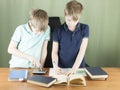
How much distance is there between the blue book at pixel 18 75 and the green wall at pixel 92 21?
1.28 meters

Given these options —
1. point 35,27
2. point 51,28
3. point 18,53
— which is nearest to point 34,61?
point 18,53

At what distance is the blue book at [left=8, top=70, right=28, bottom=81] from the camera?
1874mm

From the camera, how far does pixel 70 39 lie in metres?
2.24

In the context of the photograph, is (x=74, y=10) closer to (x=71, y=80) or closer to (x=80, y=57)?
(x=80, y=57)

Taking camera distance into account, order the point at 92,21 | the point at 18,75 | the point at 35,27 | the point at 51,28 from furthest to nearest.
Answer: the point at 92,21 < the point at 51,28 < the point at 35,27 < the point at 18,75

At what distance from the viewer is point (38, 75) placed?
6.41ft

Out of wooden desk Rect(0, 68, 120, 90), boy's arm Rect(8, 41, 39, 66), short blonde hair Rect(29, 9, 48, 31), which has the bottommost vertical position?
wooden desk Rect(0, 68, 120, 90)

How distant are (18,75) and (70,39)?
0.61 metres

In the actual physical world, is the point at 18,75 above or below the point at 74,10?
below

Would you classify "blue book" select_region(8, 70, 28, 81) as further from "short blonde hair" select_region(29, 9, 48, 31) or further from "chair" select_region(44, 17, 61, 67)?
"chair" select_region(44, 17, 61, 67)

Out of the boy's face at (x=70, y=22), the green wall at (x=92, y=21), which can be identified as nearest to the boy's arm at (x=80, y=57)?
the boy's face at (x=70, y=22)

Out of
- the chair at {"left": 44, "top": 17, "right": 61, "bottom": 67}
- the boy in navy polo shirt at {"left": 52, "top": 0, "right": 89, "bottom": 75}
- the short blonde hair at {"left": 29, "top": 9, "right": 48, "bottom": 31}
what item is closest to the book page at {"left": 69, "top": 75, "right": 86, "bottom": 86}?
the boy in navy polo shirt at {"left": 52, "top": 0, "right": 89, "bottom": 75}

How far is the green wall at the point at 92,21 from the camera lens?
3.13 metres

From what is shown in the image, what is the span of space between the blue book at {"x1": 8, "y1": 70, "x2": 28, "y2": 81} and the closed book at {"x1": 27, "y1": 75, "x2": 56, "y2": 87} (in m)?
0.07
